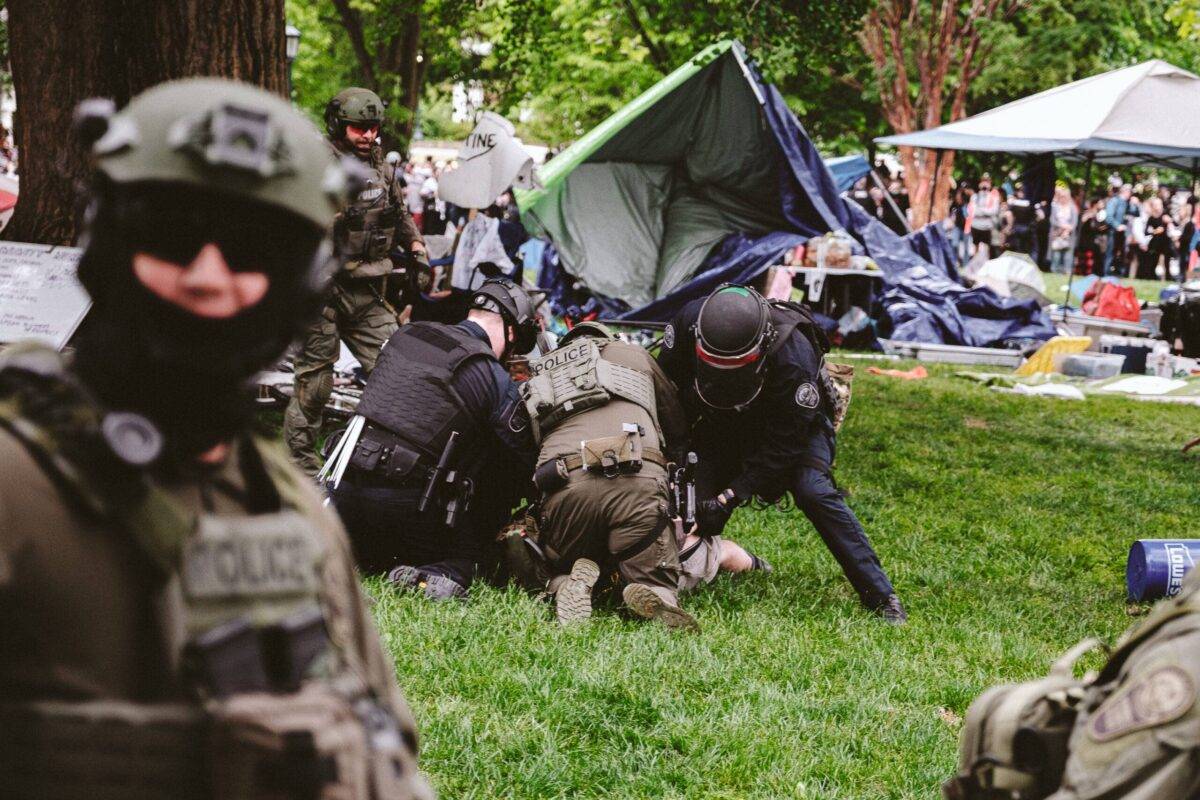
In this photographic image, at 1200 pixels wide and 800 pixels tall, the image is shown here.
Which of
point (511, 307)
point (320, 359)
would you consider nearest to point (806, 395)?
point (511, 307)

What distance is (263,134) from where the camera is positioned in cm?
152

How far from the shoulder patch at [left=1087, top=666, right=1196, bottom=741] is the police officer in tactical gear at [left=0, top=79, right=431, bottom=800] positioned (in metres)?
1.13

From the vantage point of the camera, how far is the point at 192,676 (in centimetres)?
149

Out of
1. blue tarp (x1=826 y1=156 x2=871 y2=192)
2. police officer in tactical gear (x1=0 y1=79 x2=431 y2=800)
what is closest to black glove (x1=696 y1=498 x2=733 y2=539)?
police officer in tactical gear (x1=0 y1=79 x2=431 y2=800)

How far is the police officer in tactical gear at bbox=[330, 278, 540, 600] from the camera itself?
5.75 m

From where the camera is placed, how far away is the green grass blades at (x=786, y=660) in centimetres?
413

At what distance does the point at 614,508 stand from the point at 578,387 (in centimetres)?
56

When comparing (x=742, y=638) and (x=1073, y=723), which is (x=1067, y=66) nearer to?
(x=742, y=638)

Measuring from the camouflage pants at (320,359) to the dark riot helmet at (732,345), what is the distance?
94.0 inches

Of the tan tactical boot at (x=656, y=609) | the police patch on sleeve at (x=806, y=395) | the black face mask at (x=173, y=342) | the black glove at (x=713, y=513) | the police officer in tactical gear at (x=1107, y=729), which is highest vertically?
the black face mask at (x=173, y=342)

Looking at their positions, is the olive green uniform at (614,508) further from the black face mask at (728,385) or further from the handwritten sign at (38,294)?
the handwritten sign at (38,294)

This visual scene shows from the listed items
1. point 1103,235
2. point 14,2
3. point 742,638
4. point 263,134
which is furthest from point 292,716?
point 1103,235

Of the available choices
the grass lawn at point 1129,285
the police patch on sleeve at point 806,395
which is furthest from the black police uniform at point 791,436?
the grass lawn at point 1129,285

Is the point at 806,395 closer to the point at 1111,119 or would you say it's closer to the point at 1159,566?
the point at 1159,566
